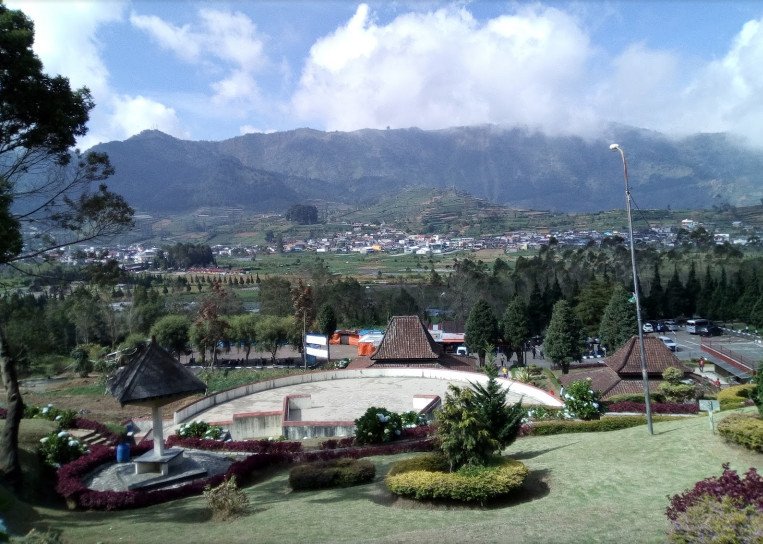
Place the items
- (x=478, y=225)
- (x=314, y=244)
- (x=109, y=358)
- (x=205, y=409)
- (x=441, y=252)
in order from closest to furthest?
(x=205, y=409), (x=109, y=358), (x=441, y=252), (x=314, y=244), (x=478, y=225)

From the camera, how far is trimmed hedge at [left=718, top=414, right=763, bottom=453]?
10859 mm

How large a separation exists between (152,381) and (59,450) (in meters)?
4.04

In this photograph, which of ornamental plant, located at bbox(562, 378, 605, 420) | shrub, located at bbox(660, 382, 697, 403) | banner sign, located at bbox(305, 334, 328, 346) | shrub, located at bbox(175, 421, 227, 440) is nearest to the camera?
ornamental plant, located at bbox(562, 378, 605, 420)

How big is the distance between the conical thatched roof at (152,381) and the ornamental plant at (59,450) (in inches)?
113

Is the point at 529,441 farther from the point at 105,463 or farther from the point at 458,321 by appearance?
the point at 458,321

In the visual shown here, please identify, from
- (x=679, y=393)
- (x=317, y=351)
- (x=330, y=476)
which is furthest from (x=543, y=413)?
(x=317, y=351)

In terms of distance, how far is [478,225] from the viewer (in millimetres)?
193875

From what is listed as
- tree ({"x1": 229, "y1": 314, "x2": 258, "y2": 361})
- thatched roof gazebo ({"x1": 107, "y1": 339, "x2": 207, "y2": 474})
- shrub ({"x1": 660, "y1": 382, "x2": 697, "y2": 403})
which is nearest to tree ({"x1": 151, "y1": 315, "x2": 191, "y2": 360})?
tree ({"x1": 229, "y1": 314, "x2": 258, "y2": 361})

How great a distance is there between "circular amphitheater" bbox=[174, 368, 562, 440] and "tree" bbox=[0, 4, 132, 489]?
8.01 m

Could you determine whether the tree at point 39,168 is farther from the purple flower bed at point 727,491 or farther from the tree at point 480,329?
the tree at point 480,329

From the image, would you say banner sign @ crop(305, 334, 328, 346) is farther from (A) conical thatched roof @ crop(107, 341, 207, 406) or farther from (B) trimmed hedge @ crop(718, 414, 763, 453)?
(B) trimmed hedge @ crop(718, 414, 763, 453)

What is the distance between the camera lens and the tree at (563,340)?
4162 cm

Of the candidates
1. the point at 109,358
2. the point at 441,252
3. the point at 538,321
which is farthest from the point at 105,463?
the point at 441,252

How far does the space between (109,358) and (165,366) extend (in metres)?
38.5
